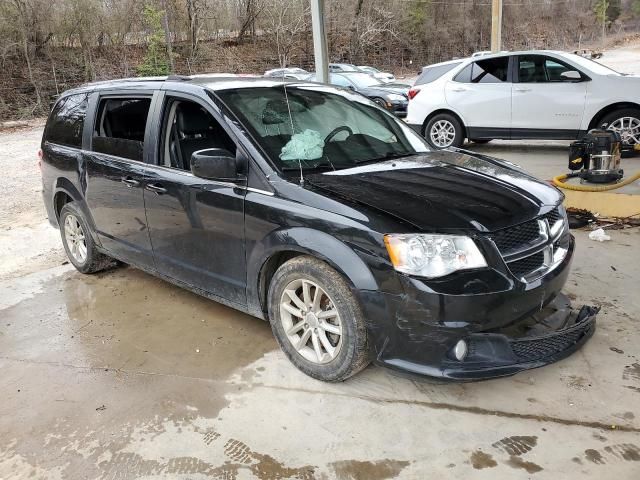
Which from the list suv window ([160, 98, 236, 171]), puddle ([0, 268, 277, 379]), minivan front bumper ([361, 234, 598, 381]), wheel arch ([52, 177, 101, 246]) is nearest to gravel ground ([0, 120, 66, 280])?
wheel arch ([52, 177, 101, 246])

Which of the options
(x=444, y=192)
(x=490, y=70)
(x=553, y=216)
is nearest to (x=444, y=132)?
(x=490, y=70)

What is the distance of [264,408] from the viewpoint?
3008 millimetres

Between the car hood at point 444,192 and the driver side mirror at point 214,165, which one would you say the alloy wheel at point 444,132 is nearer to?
the car hood at point 444,192

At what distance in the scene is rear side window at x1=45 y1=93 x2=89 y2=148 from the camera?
15.6 ft

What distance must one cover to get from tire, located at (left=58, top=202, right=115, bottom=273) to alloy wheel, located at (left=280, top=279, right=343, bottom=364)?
2459 millimetres

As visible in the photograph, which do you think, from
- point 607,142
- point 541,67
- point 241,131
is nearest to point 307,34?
point 541,67

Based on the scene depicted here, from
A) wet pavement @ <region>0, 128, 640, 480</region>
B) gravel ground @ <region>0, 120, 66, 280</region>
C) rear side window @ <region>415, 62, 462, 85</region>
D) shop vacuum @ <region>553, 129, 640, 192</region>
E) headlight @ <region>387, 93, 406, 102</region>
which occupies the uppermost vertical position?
rear side window @ <region>415, 62, 462, 85</region>

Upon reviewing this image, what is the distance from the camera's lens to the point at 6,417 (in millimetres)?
3070

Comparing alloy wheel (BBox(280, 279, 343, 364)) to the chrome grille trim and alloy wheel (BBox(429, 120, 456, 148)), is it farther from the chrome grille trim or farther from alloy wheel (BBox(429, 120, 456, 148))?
alloy wheel (BBox(429, 120, 456, 148))

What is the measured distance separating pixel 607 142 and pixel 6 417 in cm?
588

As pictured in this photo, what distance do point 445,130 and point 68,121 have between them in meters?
6.96

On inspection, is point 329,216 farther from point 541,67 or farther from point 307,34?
point 307,34

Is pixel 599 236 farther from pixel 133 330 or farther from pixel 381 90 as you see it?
pixel 381 90

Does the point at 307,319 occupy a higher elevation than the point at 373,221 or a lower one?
lower
